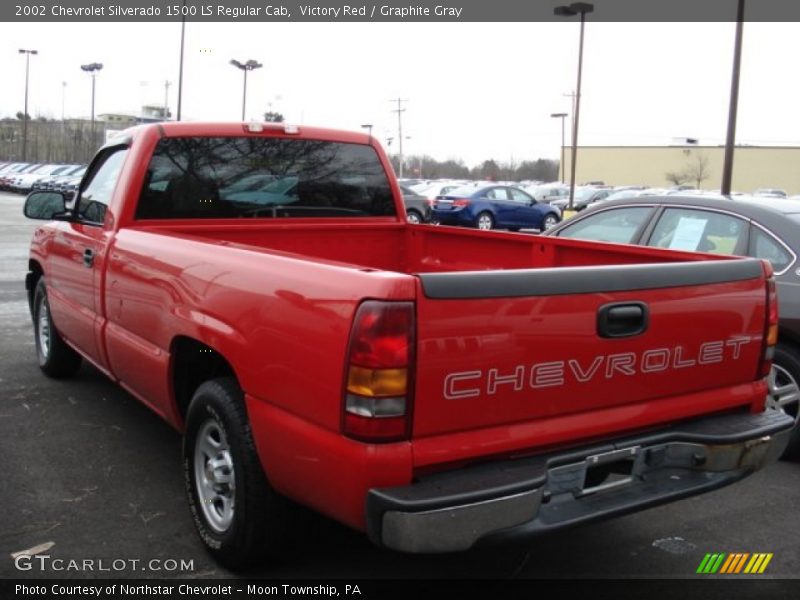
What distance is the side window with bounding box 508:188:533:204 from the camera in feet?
89.1

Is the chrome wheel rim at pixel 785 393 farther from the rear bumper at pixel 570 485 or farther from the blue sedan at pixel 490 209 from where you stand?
the blue sedan at pixel 490 209

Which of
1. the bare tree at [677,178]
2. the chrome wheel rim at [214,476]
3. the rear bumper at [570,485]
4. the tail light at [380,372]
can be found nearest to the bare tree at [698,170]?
the bare tree at [677,178]

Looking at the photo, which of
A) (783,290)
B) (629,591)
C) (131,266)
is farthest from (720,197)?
(131,266)

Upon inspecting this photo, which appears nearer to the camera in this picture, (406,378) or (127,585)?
(406,378)

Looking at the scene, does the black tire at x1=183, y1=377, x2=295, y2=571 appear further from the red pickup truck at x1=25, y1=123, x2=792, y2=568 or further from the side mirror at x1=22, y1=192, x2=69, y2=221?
the side mirror at x1=22, y1=192, x2=69, y2=221

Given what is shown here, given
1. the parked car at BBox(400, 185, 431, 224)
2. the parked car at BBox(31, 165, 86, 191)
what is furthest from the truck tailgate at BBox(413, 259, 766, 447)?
the parked car at BBox(31, 165, 86, 191)

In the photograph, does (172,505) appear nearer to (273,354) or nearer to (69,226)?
(273,354)

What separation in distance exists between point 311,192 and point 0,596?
114 inches

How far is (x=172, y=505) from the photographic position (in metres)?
4.11

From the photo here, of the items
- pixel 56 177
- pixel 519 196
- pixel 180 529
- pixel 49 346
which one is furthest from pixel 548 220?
pixel 56 177

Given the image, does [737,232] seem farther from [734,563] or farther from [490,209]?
[490,209]

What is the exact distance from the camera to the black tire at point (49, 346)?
6094 millimetres

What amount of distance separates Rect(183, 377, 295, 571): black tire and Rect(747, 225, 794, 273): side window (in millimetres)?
3483

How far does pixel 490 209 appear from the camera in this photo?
2625 centimetres
